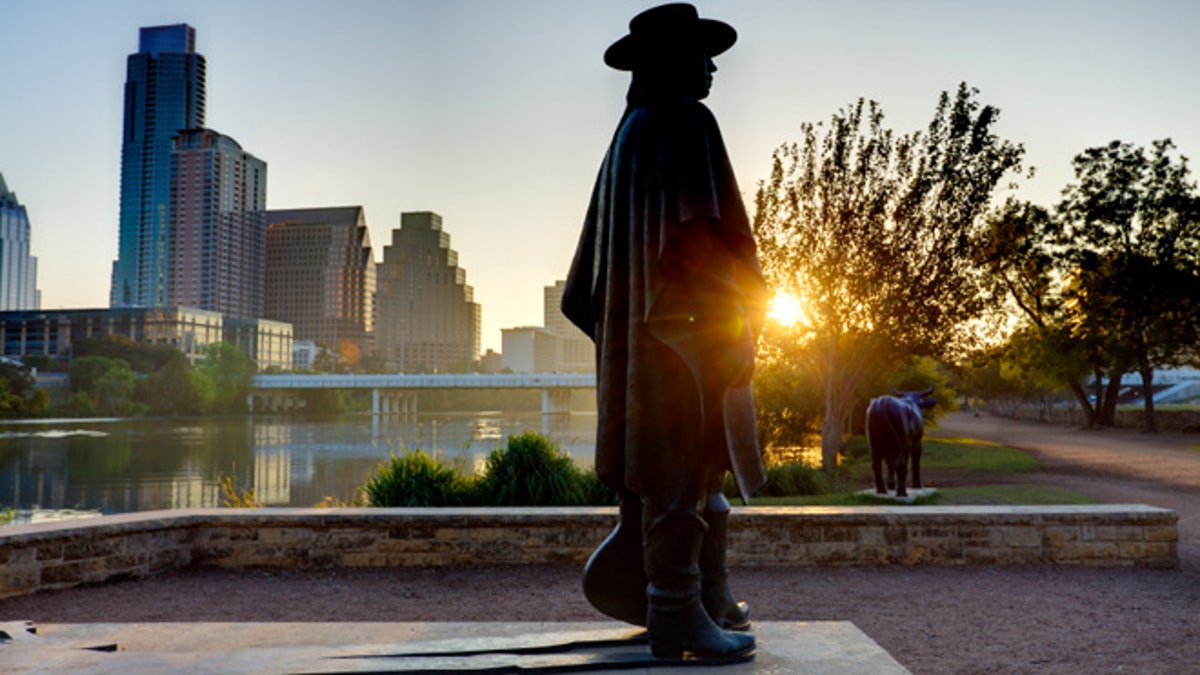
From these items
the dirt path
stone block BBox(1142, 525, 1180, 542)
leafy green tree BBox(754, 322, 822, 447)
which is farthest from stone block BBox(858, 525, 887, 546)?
leafy green tree BBox(754, 322, 822, 447)

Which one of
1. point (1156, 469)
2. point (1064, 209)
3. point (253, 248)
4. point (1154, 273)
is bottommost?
point (1156, 469)

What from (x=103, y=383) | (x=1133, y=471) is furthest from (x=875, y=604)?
A: (x=103, y=383)

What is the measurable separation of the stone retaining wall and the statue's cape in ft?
15.2

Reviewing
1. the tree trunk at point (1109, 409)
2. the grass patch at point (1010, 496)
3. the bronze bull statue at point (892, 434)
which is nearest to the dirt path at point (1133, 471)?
the grass patch at point (1010, 496)

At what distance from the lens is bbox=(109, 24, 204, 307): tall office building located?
571 ft

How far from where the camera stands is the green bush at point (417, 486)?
1067 centimetres

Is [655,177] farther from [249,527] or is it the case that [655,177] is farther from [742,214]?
[249,527]

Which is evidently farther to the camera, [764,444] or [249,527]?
[764,444]

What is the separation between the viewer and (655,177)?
11.6 feet

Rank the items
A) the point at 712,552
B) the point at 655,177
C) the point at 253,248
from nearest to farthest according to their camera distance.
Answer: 1. the point at 655,177
2. the point at 712,552
3. the point at 253,248

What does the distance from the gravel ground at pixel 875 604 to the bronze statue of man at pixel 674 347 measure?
2557mm

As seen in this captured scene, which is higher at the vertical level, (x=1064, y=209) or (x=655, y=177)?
(x=1064, y=209)

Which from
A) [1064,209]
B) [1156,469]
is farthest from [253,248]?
[1156,469]

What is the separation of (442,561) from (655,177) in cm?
572
